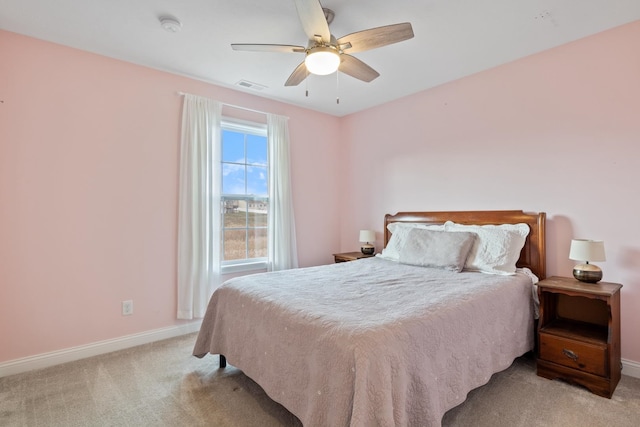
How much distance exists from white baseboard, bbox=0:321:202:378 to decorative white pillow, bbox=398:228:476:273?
7.66ft

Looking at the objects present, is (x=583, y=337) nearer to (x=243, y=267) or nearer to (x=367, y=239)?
(x=367, y=239)

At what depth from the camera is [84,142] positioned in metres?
2.70

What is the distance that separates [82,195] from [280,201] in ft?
6.39

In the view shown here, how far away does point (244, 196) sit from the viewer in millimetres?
3754

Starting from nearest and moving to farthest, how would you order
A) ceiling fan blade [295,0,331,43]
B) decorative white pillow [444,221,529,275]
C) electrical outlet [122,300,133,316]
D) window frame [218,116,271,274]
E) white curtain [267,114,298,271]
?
ceiling fan blade [295,0,331,43] < decorative white pillow [444,221,529,275] < electrical outlet [122,300,133,316] < window frame [218,116,271,274] < white curtain [267,114,298,271]

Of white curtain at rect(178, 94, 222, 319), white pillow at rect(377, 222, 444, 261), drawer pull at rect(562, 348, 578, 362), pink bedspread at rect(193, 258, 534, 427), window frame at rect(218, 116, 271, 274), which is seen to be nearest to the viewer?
pink bedspread at rect(193, 258, 534, 427)

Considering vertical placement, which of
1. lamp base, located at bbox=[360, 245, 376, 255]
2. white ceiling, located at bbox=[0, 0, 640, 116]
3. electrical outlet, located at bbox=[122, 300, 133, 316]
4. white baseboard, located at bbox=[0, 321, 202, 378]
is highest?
white ceiling, located at bbox=[0, 0, 640, 116]

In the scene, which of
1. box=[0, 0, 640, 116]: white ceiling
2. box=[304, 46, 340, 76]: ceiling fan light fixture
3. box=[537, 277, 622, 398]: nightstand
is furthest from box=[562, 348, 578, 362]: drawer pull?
box=[304, 46, 340, 76]: ceiling fan light fixture

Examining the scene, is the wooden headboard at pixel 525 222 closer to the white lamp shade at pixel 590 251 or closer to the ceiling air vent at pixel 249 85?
the white lamp shade at pixel 590 251

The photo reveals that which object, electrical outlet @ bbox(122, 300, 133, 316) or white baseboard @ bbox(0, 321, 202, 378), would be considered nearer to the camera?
white baseboard @ bbox(0, 321, 202, 378)

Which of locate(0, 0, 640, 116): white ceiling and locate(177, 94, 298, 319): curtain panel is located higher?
locate(0, 0, 640, 116): white ceiling

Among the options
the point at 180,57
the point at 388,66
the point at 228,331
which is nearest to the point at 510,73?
the point at 388,66

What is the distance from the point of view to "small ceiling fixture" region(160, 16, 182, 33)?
7.41ft

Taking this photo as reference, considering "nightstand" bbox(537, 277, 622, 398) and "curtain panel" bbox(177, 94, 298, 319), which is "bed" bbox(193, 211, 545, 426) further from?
"curtain panel" bbox(177, 94, 298, 319)
